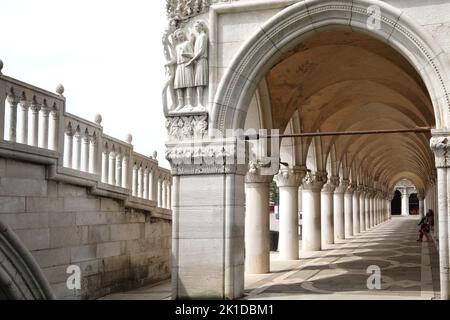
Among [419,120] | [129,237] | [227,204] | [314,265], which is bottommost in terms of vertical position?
[314,265]

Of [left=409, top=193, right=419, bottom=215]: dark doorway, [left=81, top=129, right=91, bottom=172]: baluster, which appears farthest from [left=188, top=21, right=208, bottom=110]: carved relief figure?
[left=409, top=193, right=419, bottom=215]: dark doorway

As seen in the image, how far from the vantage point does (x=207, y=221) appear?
8633 mm

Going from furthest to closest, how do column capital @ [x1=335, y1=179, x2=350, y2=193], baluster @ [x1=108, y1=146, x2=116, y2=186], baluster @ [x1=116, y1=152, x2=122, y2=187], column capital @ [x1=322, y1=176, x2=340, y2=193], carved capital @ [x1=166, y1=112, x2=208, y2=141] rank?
1. column capital @ [x1=335, y1=179, x2=350, y2=193]
2. column capital @ [x1=322, y1=176, x2=340, y2=193]
3. baluster @ [x1=116, y1=152, x2=122, y2=187]
4. baluster @ [x1=108, y1=146, x2=116, y2=186]
5. carved capital @ [x1=166, y1=112, x2=208, y2=141]

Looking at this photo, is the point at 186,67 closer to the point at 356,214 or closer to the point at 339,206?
the point at 339,206

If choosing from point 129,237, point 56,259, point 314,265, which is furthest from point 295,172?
point 56,259

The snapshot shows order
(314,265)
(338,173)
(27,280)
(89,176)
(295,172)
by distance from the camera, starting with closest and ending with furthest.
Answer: (27,280) → (89,176) → (314,265) → (295,172) → (338,173)

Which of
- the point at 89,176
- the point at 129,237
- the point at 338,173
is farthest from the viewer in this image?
the point at 338,173

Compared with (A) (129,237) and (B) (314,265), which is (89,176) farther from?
(B) (314,265)

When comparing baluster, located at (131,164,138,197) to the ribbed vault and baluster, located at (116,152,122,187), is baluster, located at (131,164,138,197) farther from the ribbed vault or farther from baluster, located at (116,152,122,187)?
the ribbed vault

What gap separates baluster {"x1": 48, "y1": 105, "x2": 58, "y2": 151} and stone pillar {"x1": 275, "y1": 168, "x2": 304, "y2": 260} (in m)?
7.74

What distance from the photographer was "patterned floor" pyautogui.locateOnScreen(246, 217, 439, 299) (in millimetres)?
8812

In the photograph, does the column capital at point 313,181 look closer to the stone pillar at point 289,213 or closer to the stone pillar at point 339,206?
the stone pillar at point 289,213

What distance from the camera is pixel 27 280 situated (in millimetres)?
8289
